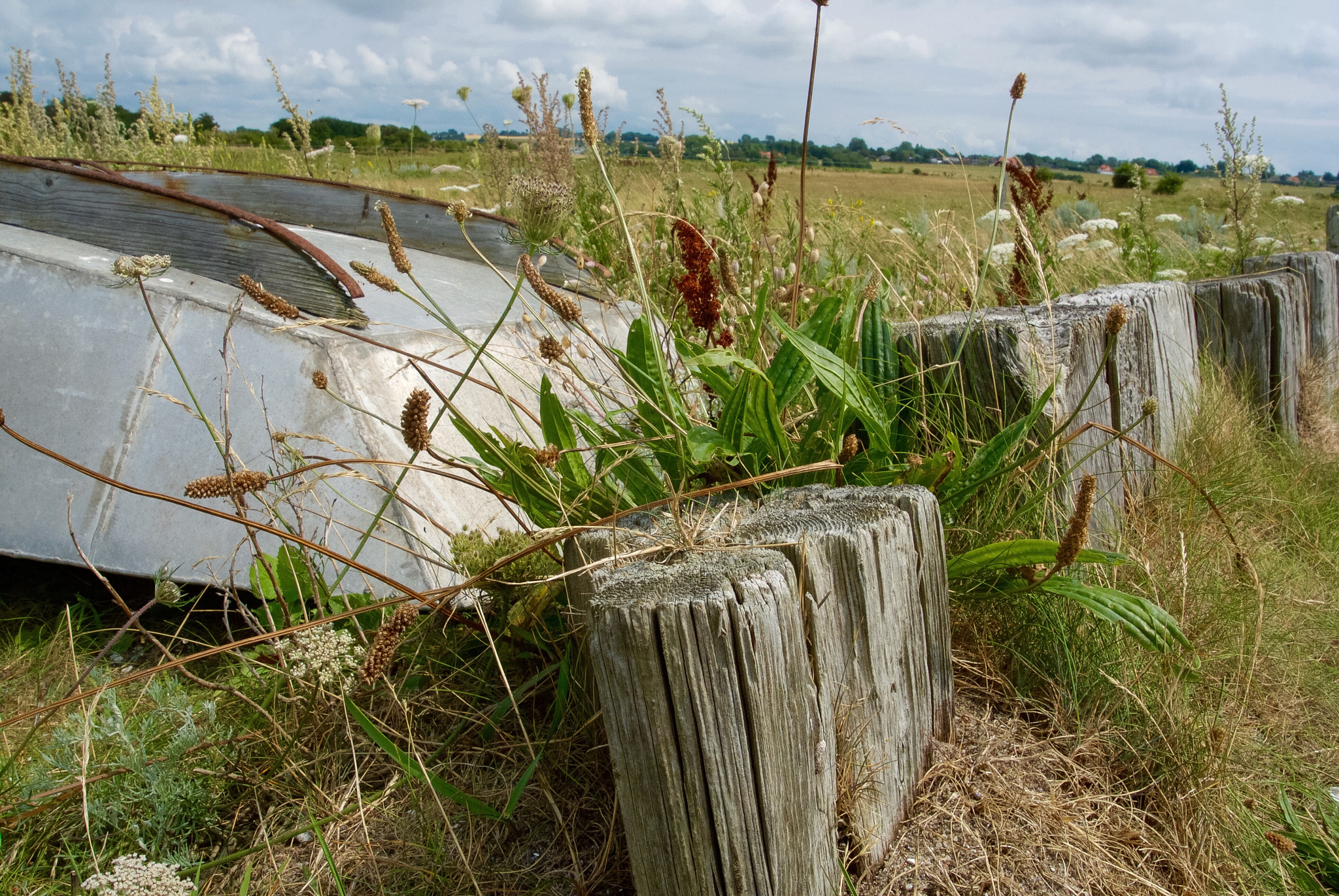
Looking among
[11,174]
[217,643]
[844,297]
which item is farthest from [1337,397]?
[11,174]

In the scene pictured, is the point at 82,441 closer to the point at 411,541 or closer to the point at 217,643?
the point at 217,643

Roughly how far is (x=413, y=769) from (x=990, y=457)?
51.8 inches

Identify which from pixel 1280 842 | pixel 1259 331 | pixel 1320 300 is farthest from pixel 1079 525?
pixel 1320 300

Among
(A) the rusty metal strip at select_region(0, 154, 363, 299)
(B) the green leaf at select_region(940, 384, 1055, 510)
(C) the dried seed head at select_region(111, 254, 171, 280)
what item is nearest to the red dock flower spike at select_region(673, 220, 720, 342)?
(B) the green leaf at select_region(940, 384, 1055, 510)

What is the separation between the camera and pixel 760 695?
1.21 m

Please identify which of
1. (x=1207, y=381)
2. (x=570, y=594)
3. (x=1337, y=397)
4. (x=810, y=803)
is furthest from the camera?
(x=1337, y=397)

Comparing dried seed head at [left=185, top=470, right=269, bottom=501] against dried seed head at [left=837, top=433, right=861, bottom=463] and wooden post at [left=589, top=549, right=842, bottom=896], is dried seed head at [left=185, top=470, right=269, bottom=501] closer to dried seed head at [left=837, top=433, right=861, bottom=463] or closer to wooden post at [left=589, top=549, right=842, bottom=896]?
wooden post at [left=589, top=549, right=842, bottom=896]

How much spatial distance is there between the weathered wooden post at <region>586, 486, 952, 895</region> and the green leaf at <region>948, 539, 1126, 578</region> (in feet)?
0.94

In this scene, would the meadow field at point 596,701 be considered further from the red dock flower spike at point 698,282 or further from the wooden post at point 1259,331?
the wooden post at point 1259,331

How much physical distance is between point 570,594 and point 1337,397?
390 cm

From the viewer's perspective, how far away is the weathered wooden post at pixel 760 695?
1183mm

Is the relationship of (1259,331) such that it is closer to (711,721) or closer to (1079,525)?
(1079,525)

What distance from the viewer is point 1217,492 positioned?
2580 mm

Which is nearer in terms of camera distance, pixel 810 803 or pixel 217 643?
pixel 810 803
